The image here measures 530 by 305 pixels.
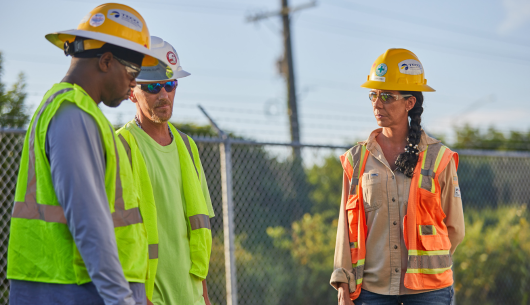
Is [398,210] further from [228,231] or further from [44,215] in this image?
[228,231]

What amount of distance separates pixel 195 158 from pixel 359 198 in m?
1.06

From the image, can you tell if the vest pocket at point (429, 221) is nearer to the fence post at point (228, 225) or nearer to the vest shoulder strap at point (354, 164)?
the vest shoulder strap at point (354, 164)

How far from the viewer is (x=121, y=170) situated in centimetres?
195

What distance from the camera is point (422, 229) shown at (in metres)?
2.97

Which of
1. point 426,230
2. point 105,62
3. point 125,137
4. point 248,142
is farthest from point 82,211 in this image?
point 248,142

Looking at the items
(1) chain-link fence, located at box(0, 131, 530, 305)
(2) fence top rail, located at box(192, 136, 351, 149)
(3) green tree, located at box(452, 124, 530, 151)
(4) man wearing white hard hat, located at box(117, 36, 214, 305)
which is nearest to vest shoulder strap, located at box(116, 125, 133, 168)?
(4) man wearing white hard hat, located at box(117, 36, 214, 305)

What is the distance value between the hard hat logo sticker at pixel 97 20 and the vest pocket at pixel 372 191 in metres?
1.87

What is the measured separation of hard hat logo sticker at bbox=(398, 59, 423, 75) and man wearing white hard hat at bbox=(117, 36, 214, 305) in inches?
57.8

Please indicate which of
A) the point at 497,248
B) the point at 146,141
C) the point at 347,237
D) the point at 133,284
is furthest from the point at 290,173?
the point at 133,284

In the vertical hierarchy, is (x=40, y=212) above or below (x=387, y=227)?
above

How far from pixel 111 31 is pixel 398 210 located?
6.49 feet

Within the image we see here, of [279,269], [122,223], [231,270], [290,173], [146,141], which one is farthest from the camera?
[290,173]

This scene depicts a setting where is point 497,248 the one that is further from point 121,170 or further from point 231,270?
point 121,170

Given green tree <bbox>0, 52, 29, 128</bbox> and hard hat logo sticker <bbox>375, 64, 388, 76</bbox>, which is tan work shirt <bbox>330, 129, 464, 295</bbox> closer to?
hard hat logo sticker <bbox>375, 64, 388, 76</bbox>
